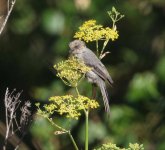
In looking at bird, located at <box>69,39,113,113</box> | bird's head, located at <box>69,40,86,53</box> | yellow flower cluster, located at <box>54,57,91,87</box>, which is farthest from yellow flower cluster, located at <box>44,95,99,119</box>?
bird's head, located at <box>69,40,86,53</box>

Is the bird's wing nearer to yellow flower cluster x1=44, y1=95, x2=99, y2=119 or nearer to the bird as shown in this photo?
the bird

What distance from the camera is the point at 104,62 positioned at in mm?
7465

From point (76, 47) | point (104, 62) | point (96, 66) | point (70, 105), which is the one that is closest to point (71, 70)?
point (70, 105)

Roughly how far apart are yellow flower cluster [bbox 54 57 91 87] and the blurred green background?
1892mm

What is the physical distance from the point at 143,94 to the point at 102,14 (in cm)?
96

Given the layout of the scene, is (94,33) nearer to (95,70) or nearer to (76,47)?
(95,70)

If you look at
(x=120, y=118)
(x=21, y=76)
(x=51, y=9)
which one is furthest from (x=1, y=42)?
(x=120, y=118)

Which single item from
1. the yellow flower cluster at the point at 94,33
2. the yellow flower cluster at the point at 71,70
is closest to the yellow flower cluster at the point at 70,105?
the yellow flower cluster at the point at 71,70

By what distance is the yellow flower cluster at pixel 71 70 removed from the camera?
11.7ft

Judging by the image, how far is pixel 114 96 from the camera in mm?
7426

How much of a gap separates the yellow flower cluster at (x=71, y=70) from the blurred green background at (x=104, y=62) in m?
1.89

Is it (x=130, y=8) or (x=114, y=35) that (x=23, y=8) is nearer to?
(x=130, y=8)

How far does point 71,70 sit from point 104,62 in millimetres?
3868

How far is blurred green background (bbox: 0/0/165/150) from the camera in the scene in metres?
6.14
